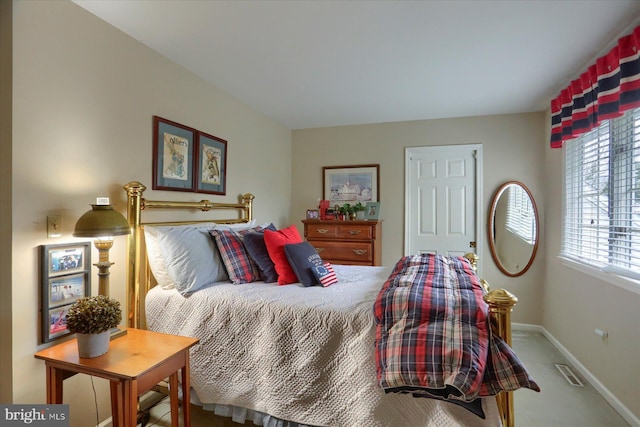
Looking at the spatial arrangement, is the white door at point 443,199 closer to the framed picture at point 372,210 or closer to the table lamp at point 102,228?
the framed picture at point 372,210

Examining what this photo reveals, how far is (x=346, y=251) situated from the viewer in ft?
11.7

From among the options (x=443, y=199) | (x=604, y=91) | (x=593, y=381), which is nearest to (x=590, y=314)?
(x=593, y=381)

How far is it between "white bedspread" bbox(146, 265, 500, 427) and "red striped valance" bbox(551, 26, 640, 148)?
190cm

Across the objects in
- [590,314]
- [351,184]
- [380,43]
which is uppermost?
[380,43]

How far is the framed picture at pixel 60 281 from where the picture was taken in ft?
5.21

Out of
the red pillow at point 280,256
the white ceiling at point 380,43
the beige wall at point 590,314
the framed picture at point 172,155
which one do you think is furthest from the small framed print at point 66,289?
the beige wall at point 590,314

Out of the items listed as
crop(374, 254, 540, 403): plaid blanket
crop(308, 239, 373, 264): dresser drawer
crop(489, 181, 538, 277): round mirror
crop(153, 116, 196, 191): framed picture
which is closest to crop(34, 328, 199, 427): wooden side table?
crop(374, 254, 540, 403): plaid blanket

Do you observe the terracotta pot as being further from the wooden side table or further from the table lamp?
the table lamp

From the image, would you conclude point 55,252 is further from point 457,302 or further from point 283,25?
point 457,302

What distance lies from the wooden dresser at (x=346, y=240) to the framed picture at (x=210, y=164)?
3.89ft

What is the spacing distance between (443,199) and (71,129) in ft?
11.7

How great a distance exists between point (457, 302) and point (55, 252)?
200 cm
